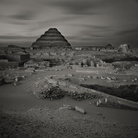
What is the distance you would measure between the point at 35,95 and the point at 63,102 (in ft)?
5.20

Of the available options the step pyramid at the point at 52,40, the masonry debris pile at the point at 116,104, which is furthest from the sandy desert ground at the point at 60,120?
the step pyramid at the point at 52,40

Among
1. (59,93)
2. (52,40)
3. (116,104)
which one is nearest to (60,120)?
(116,104)

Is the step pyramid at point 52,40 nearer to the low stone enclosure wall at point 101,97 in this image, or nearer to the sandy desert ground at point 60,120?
the low stone enclosure wall at point 101,97

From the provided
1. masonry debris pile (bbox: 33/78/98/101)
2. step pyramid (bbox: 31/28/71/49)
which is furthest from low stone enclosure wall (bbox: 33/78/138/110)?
step pyramid (bbox: 31/28/71/49)

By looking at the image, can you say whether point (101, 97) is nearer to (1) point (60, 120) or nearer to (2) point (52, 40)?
(1) point (60, 120)

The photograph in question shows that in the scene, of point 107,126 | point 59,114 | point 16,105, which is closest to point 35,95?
point 16,105

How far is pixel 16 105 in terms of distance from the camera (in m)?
6.38

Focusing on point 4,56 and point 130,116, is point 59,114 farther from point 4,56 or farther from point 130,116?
point 4,56

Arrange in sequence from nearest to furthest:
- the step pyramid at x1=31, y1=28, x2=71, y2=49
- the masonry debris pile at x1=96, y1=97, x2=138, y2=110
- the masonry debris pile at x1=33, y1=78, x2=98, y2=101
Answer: the masonry debris pile at x1=96, y1=97, x2=138, y2=110 < the masonry debris pile at x1=33, y1=78, x2=98, y2=101 < the step pyramid at x1=31, y1=28, x2=71, y2=49

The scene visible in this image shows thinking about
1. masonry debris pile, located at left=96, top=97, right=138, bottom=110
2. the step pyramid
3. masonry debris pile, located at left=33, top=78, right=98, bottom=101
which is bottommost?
masonry debris pile, located at left=96, top=97, right=138, bottom=110

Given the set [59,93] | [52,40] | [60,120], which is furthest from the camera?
[52,40]

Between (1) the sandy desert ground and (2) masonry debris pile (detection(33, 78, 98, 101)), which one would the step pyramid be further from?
(1) the sandy desert ground

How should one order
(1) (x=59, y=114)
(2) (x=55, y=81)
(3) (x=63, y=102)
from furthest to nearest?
(2) (x=55, y=81), (3) (x=63, y=102), (1) (x=59, y=114)

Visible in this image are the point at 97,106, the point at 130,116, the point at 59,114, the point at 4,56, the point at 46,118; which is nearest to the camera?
the point at 46,118
